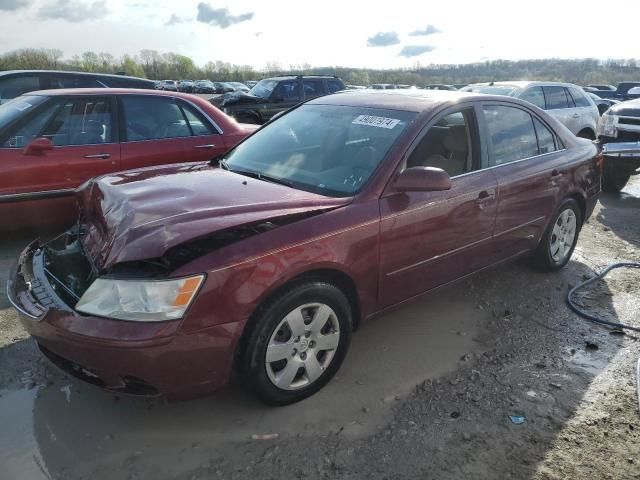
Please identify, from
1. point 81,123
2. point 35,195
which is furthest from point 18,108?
point 35,195

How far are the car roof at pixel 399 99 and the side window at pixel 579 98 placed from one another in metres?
6.86

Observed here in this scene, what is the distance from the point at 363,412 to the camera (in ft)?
9.01

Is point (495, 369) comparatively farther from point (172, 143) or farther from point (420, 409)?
point (172, 143)

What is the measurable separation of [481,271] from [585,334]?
0.83 meters

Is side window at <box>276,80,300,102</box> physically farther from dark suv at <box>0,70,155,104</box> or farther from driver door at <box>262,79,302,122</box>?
dark suv at <box>0,70,155,104</box>

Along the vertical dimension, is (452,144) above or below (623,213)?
above

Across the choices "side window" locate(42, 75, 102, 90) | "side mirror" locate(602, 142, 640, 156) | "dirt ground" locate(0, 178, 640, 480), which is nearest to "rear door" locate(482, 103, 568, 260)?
"dirt ground" locate(0, 178, 640, 480)

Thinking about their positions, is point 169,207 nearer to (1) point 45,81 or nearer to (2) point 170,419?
(2) point 170,419

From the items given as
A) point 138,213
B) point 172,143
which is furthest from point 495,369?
point 172,143

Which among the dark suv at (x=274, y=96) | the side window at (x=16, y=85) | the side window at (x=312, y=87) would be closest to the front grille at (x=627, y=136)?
the dark suv at (x=274, y=96)

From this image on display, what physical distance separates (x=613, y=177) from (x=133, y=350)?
7855 mm

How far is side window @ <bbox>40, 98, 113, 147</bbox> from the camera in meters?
5.03

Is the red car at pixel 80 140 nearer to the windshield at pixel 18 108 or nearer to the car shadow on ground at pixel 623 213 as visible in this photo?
the windshield at pixel 18 108

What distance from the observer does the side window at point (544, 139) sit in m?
4.25
